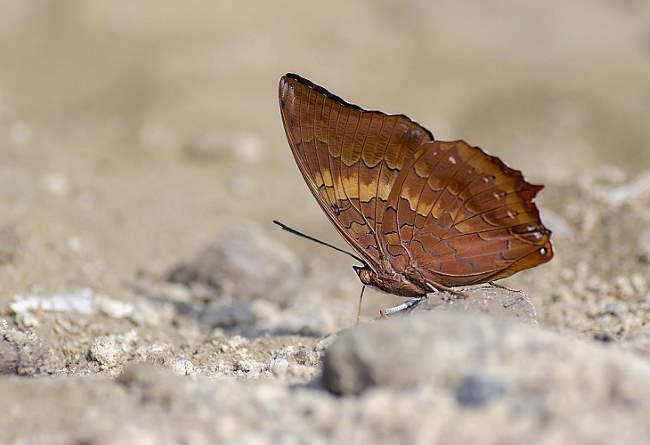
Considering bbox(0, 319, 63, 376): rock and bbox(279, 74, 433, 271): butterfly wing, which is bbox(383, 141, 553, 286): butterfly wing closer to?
bbox(279, 74, 433, 271): butterfly wing

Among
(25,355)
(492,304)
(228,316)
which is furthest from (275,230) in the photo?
(492,304)

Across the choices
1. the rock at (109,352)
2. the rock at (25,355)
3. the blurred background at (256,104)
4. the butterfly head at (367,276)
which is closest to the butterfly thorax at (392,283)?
the butterfly head at (367,276)

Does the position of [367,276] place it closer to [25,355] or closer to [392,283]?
[392,283]

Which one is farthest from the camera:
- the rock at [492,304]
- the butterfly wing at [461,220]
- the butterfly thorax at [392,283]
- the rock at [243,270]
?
the rock at [243,270]

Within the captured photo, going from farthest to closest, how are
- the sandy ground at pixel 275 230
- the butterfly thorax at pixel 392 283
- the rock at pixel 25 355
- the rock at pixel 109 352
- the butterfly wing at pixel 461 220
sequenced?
the butterfly thorax at pixel 392 283 < the rock at pixel 109 352 < the butterfly wing at pixel 461 220 < the rock at pixel 25 355 < the sandy ground at pixel 275 230

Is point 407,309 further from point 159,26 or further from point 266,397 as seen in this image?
point 159,26

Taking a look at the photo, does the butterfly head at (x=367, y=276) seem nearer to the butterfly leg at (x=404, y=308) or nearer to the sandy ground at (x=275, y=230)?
the butterfly leg at (x=404, y=308)

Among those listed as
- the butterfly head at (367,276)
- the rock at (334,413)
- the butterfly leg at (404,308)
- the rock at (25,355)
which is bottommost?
the rock at (25,355)

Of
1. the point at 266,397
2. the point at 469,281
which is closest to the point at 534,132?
the point at 469,281
